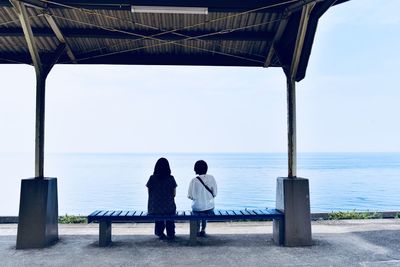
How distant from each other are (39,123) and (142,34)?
7.55 ft

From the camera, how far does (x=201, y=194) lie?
24.7ft

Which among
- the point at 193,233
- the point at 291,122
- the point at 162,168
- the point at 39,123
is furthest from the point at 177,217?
the point at 39,123

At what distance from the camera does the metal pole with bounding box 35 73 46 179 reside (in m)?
7.30

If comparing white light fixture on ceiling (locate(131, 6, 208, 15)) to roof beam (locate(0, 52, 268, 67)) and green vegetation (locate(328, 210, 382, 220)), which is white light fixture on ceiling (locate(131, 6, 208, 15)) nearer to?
roof beam (locate(0, 52, 268, 67))

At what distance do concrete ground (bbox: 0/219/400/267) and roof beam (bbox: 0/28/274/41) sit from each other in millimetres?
3482

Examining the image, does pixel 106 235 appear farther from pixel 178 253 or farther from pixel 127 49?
pixel 127 49

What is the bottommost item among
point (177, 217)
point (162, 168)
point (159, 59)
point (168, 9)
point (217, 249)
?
point (217, 249)

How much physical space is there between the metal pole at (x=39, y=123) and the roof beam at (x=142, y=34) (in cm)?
91

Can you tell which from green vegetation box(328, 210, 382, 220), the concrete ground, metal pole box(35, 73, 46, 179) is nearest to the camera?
the concrete ground

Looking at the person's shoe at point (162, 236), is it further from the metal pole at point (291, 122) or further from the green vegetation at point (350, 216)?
the green vegetation at point (350, 216)

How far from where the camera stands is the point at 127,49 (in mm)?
8258

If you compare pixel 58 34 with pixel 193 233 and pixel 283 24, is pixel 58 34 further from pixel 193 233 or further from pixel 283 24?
pixel 193 233

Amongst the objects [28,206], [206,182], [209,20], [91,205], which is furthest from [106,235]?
[91,205]

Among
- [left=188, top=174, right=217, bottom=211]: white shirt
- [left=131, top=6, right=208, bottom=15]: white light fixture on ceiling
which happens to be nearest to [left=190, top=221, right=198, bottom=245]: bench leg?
[left=188, top=174, right=217, bottom=211]: white shirt
